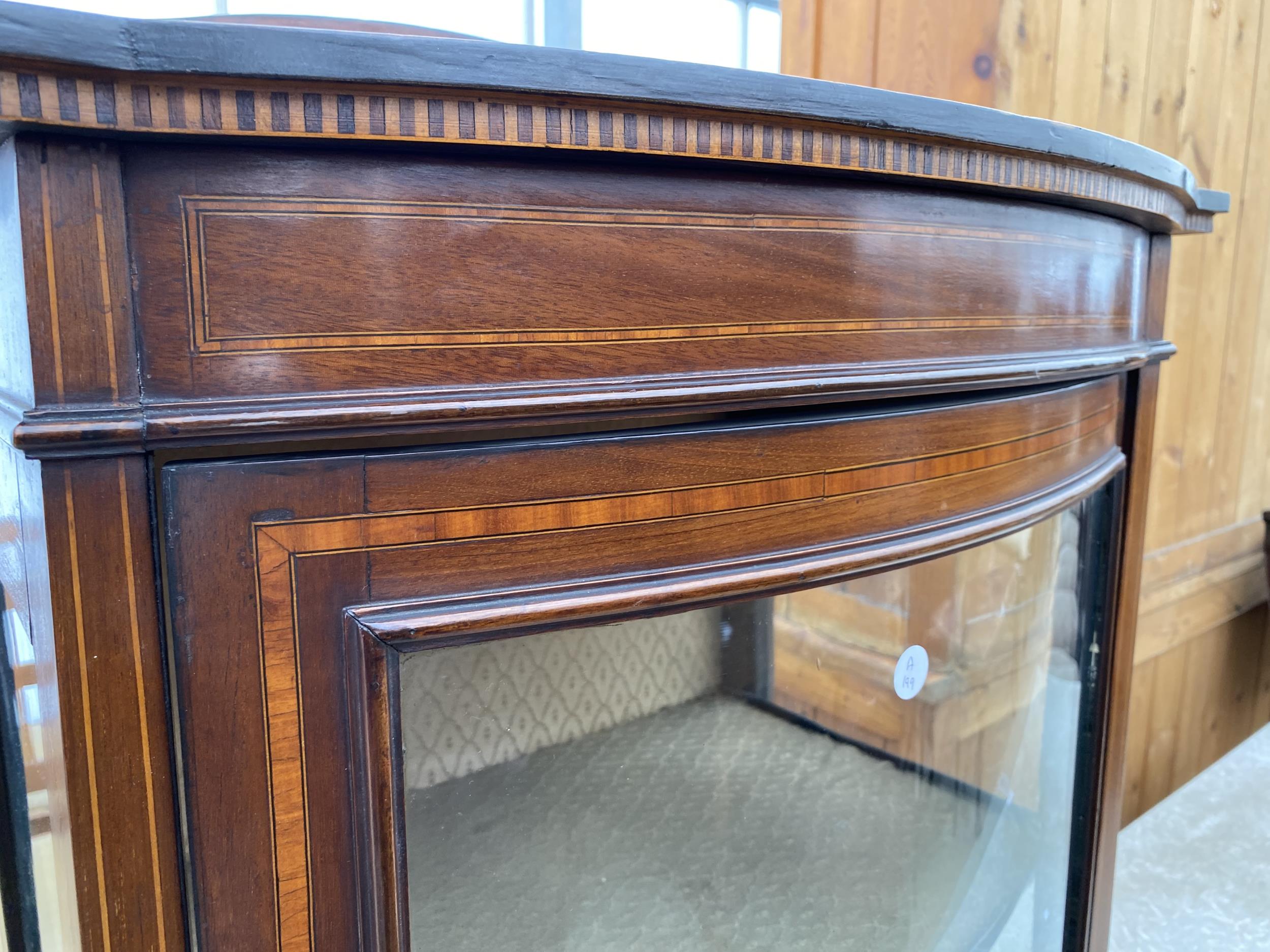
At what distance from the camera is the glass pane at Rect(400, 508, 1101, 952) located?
345mm

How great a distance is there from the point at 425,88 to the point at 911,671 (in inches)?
14.3

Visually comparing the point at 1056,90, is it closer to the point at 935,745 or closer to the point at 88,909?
the point at 935,745

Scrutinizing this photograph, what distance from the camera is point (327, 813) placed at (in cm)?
30

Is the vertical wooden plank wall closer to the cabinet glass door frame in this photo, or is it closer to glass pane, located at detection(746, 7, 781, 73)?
glass pane, located at detection(746, 7, 781, 73)

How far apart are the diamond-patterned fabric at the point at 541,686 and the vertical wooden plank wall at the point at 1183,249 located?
789 millimetres

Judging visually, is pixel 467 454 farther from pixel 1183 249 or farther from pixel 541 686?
pixel 1183 249

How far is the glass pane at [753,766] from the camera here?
34 centimetres

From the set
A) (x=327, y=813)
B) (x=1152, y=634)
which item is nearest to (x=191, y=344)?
(x=327, y=813)

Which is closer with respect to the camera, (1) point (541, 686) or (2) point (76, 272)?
(2) point (76, 272)

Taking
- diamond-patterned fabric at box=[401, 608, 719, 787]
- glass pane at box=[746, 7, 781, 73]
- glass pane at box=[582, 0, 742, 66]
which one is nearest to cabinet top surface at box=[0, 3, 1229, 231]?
diamond-patterned fabric at box=[401, 608, 719, 787]

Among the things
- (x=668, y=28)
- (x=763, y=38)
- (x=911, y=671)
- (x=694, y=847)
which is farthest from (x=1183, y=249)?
(x=694, y=847)

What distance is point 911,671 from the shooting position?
0.48 meters

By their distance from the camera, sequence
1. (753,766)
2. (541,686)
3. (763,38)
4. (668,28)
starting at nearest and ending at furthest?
(541,686) < (753,766) < (668,28) < (763,38)

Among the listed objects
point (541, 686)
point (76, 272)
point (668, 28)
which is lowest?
point (541, 686)
